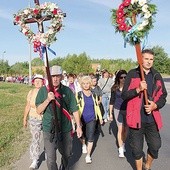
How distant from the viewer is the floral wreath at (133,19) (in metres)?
5.41

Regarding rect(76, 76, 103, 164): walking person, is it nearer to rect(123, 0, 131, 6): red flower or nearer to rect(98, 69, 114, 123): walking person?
rect(123, 0, 131, 6): red flower

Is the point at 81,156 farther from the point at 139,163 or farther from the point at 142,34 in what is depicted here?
the point at 142,34

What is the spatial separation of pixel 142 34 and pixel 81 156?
319 cm

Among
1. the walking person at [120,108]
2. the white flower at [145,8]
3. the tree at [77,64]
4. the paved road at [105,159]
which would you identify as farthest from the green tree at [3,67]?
the white flower at [145,8]

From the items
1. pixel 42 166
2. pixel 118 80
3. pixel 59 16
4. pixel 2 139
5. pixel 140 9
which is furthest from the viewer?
pixel 2 139

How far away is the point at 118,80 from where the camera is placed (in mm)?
8188

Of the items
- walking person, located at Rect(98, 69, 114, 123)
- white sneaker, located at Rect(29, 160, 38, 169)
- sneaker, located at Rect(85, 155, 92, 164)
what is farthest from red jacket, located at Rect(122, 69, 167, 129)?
walking person, located at Rect(98, 69, 114, 123)

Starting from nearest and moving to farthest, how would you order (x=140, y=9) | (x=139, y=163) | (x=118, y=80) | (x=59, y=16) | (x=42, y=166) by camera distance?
(x=59, y=16) < (x=140, y=9) < (x=139, y=163) < (x=42, y=166) < (x=118, y=80)

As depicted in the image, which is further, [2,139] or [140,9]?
[2,139]

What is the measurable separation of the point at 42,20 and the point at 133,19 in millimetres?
1339

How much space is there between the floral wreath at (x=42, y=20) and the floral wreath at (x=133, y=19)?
0.97 meters

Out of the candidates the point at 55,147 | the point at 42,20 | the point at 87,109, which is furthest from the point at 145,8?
the point at 87,109

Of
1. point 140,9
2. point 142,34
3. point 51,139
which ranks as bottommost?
point 51,139

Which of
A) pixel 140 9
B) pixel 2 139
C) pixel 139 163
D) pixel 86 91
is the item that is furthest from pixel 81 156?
pixel 140 9
